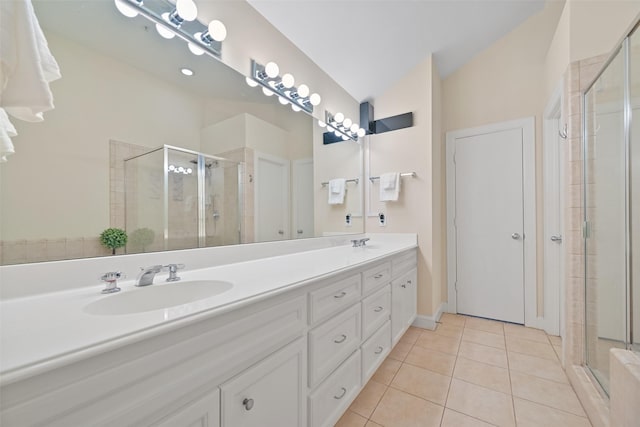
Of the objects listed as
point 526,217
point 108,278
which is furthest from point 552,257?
point 108,278

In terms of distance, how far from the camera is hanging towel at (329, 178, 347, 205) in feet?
7.64

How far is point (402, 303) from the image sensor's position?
6.66 ft

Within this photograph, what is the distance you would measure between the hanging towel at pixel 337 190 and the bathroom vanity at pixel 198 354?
1.06m

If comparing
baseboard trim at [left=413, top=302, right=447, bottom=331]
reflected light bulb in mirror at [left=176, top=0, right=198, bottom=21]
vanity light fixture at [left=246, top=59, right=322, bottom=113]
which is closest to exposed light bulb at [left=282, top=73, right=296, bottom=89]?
vanity light fixture at [left=246, top=59, right=322, bottom=113]

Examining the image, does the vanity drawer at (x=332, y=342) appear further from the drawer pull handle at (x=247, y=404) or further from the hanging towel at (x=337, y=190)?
the hanging towel at (x=337, y=190)

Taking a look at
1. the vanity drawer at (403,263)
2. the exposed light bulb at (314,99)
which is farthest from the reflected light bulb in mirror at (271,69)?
the vanity drawer at (403,263)

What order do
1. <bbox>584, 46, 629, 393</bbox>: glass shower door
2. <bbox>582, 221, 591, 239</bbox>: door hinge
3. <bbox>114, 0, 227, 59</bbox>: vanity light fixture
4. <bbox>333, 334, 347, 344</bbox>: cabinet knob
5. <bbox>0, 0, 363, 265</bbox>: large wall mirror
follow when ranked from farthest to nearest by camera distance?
<bbox>582, 221, 591, 239</bbox>: door hinge, <bbox>584, 46, 629, 393</bbox>: glass shower door, <bbox>333, 334, 347, 344</bbox>: cabinet knob, <bbox>114, 0, 227, 59</bbox>: vanity light fixture, <bbox>0, 0, 363, 265</bbox>: large wall mirror

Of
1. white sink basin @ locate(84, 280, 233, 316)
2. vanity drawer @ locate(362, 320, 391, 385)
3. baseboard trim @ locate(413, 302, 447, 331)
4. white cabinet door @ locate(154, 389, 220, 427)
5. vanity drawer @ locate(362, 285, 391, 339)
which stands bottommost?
baseboard trim @ locate(413, 302, 447, 331)

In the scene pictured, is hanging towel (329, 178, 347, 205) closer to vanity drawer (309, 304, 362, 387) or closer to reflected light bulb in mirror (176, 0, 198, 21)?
vanity drawer (309, 304, 362, 387)

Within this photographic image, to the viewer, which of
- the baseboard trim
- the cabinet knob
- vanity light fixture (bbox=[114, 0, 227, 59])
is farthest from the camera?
the baseboard trim

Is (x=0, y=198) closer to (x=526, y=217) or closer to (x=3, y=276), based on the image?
(x=3, y=276)

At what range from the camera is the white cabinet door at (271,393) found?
0.72 metres

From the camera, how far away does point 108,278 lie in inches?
33.7

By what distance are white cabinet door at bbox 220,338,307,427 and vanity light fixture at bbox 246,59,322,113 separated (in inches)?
59.9
